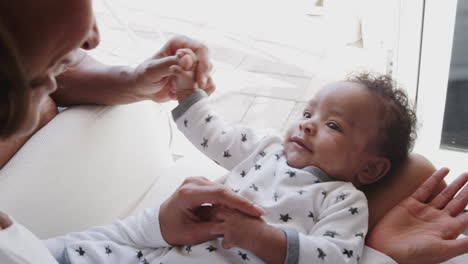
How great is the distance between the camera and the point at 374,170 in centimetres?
122

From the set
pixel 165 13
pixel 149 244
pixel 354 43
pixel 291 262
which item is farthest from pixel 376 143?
pixel 165 13

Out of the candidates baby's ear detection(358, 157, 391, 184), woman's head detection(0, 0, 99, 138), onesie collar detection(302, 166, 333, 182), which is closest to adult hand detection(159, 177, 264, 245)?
onesie collar detection(302, 166, 333, 182)

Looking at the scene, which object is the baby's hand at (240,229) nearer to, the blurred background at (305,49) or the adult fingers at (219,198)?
the adult fingers at (219,198)

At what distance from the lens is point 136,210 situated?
4.48 ft

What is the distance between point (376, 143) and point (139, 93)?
58 centimetres

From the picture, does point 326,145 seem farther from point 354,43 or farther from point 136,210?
point 354,43

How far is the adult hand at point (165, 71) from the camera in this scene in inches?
49.2

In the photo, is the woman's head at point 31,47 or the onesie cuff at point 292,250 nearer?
the woman's head at point 31,47

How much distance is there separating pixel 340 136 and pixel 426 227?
258 mm

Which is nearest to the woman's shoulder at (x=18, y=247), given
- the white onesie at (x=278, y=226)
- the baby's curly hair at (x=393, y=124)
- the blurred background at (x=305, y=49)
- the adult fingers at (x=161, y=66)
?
the white onesie at (x=278, y=226)

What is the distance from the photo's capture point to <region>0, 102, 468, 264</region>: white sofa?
1.16 meters

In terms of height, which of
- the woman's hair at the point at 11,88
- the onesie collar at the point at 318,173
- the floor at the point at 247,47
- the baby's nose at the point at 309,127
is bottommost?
the floor at the point at 247,47

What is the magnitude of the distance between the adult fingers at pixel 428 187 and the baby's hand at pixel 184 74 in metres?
0.57

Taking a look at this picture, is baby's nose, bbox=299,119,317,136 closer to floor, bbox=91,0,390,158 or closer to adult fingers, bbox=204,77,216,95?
adult fingers, bbox=204,77,216,95
